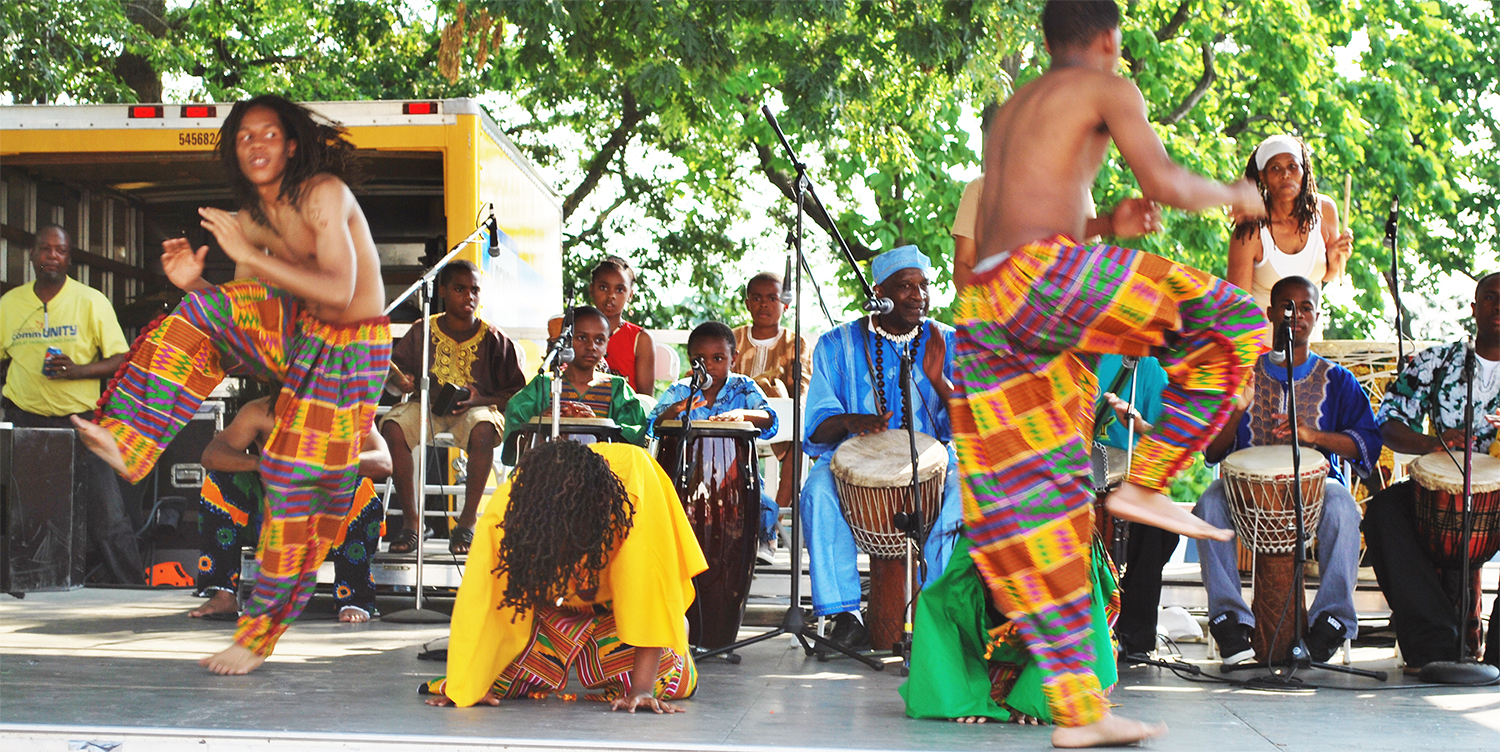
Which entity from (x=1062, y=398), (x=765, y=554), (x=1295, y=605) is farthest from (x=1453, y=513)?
(x=765, y=554)

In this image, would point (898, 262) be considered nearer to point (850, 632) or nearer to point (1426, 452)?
point (850, 632)

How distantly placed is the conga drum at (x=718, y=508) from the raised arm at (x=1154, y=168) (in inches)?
89.6

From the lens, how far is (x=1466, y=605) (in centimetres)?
489

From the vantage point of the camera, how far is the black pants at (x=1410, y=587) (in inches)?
196

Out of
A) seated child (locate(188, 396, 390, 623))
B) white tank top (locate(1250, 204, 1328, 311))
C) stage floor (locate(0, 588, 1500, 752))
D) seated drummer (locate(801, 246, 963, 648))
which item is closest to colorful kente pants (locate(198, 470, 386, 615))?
seated child (locate(188, 396, 390, 623))

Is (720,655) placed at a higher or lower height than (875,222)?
lower

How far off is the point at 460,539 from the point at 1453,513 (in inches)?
171

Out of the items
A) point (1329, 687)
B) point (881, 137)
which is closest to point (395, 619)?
point (1329, 687)

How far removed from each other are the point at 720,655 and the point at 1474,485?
283cm

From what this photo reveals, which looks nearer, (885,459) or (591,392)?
(885,459)

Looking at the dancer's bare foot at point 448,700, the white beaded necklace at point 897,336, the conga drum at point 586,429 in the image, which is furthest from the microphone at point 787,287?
the dancer's bare foot at point 448,700

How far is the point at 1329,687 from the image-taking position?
15.2 ft

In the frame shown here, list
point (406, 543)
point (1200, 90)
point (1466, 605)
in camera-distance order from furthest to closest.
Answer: point (1200, 90) → point (406, 543) → point (1466, 605)

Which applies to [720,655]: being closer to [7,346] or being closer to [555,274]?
[7,346]
